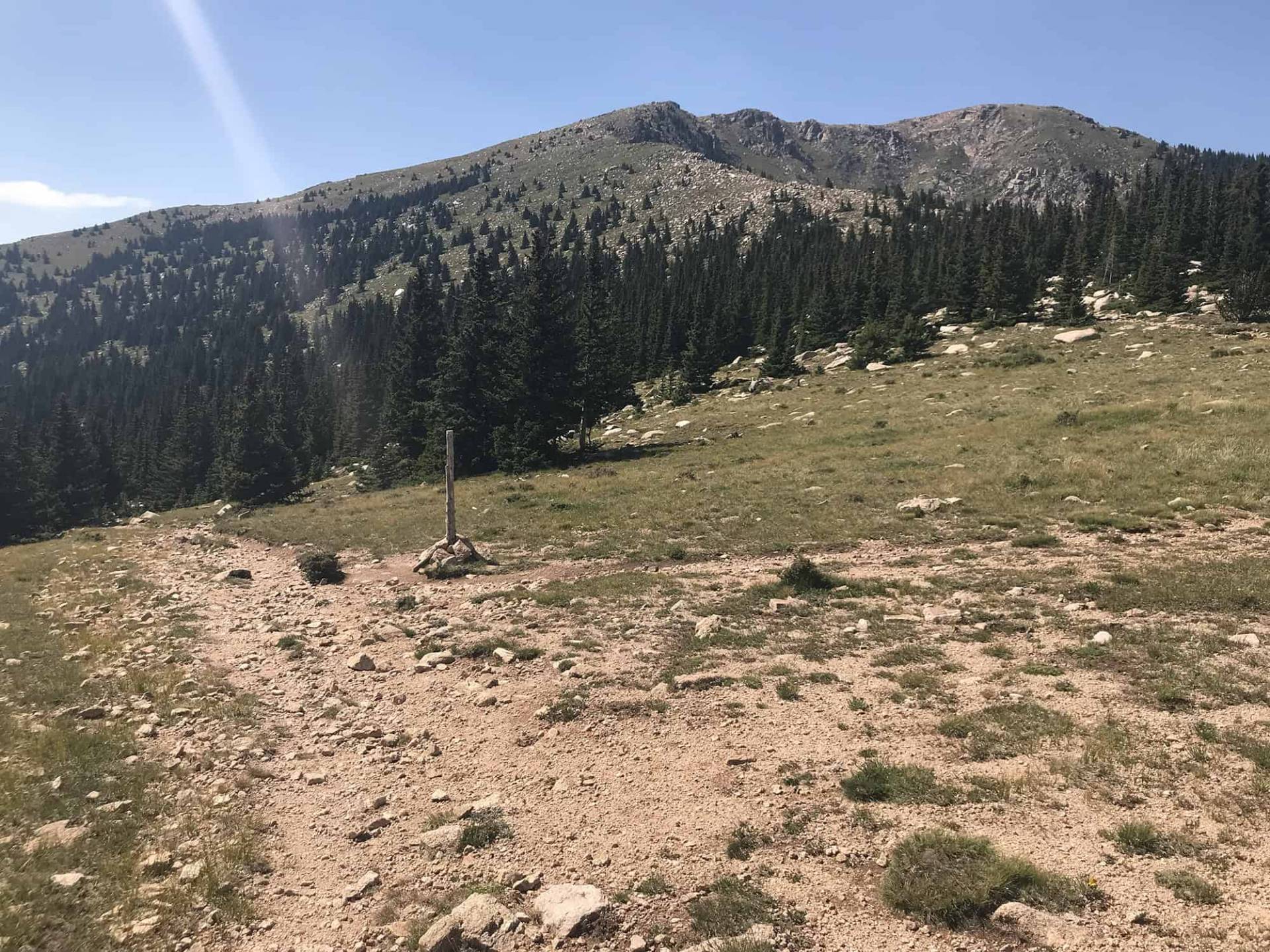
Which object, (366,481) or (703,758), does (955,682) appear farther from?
(366,481)

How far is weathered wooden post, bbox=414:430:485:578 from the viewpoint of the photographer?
62.9 ft

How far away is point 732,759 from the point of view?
8602 millimetres

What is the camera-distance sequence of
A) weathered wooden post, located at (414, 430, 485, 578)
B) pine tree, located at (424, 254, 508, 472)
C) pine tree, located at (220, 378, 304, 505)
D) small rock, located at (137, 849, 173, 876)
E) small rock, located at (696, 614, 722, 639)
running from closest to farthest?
1. small rock, located at (137, 849, 173, 876)
2. small rock, located at (696, 614, 722, 639)
3. weathered wooden post, located at (414, 430, 485, 578)
4. pine tree, located at (424, 254, 508, 472)
5. pine tree, located at (220, 378, 304, 505)

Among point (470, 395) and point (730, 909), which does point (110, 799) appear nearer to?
point (730, 909)

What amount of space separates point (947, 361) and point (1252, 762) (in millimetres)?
50972

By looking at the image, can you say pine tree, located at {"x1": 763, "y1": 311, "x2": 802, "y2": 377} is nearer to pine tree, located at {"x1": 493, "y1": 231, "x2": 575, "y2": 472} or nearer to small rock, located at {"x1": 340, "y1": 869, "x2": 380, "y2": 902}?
pine tree, located at {"x1": 493, "y1": 231, "x2": 575, "y2": 472}

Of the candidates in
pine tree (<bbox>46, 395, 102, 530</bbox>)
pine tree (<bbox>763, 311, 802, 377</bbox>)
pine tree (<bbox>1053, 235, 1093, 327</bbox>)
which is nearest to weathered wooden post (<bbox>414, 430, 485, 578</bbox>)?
pine tree (<bbox>763, 311, 802, 377</bbox>)

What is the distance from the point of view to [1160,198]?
110625mm

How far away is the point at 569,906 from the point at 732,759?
309cm

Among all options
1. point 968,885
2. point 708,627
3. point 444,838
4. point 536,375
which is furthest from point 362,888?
point 536,375

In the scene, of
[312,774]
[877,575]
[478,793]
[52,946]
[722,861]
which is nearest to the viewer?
[52,946]

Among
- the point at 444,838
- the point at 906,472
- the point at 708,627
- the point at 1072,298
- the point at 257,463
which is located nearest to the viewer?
the point at 444,838

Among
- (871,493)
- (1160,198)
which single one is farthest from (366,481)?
(1160,198)

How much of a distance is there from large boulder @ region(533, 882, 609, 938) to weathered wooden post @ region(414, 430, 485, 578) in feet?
43.8
